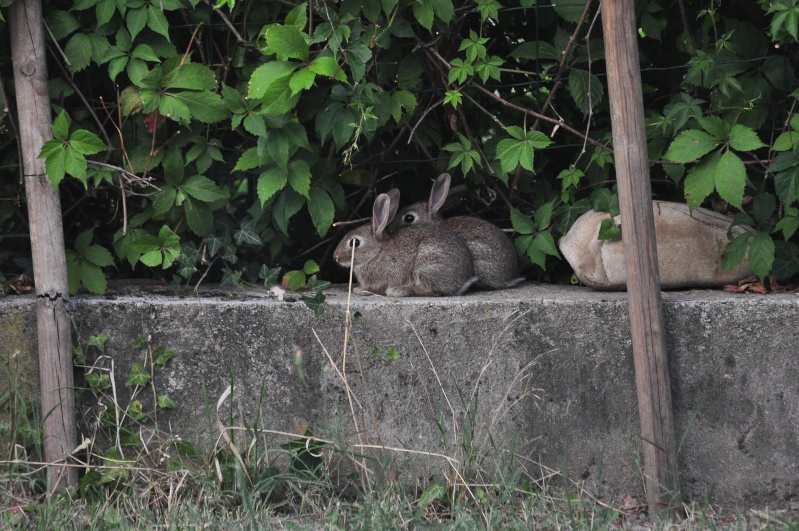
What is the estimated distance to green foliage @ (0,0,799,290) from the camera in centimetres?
421

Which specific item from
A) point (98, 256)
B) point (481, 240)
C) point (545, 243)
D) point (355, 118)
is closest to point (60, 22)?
point (98, 256)

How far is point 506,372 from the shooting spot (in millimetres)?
4145

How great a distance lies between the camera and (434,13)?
440cm

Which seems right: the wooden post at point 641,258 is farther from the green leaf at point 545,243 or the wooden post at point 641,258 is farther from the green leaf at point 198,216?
the green leaf at point 198,216

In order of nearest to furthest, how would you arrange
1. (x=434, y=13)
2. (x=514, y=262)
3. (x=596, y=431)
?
(x=596, y=431)
(x=434, y=13)
(x=514, y=262)

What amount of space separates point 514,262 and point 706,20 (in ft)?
4.91

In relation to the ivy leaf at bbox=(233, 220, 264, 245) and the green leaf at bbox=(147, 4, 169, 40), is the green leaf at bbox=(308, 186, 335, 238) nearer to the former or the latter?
the ivy leaf at bbox=(233, 220, 264, 245)

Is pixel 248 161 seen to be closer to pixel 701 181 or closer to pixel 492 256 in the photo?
pixel 492 256

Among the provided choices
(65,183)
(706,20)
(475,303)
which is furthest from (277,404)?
(706,20)

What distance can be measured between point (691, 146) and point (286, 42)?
1806mm

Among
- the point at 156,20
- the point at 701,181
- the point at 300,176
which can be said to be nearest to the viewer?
the point at 701,181

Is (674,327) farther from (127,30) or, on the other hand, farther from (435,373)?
(127,30)

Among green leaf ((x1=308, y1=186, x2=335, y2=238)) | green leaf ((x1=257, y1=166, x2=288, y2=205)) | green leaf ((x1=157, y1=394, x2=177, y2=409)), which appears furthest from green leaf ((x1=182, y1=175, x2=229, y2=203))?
green leaf ((x1=157, y1=394, x2=177, y2=409))

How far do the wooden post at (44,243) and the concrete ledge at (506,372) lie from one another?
16 cm
